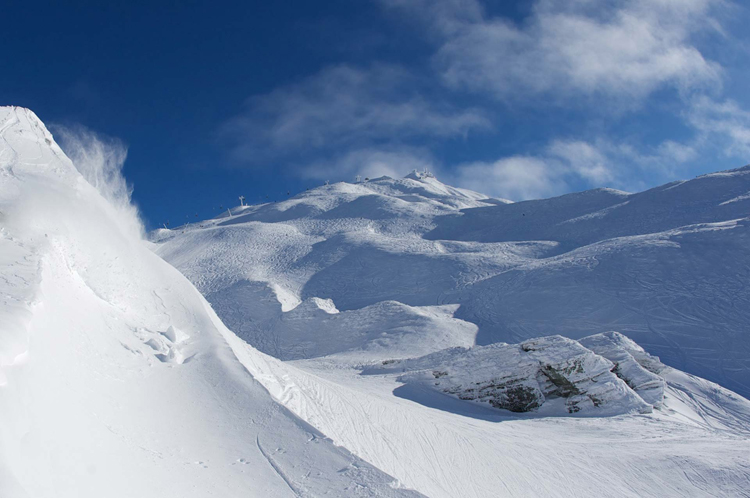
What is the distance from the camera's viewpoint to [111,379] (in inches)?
330

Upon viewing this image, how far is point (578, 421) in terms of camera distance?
18719 millimetres

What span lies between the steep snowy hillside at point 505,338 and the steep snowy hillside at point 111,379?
142 centimetres

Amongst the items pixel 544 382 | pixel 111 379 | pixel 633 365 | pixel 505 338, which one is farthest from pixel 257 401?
pixel 505 338

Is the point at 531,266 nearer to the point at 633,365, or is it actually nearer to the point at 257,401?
the point at 633,365

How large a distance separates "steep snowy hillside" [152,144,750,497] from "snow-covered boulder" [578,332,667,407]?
3.7 inches

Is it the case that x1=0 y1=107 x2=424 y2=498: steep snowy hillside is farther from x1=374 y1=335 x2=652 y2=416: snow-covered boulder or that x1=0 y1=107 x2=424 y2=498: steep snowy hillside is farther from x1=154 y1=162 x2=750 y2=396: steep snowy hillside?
x1=154 y1=162 x2=750 y2=396: steep snowy hillside

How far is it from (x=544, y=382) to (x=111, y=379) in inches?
685

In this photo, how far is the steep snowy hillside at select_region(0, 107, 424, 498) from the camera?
5.89 m

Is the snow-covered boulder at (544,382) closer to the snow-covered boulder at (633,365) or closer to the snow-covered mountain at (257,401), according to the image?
the snow-covered mountain at (257,401)

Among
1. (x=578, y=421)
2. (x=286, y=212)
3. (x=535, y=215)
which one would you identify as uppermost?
(x=286, y=212)

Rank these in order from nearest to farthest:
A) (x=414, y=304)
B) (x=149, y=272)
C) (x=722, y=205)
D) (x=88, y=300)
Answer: (x=88, y=300), (x=149, y=272), (x=414, y=304), (x=722, y=205)

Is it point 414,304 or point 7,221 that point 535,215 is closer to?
point 414,304

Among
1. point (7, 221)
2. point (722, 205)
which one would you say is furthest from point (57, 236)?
point (722, 205)

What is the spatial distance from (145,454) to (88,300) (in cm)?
414
